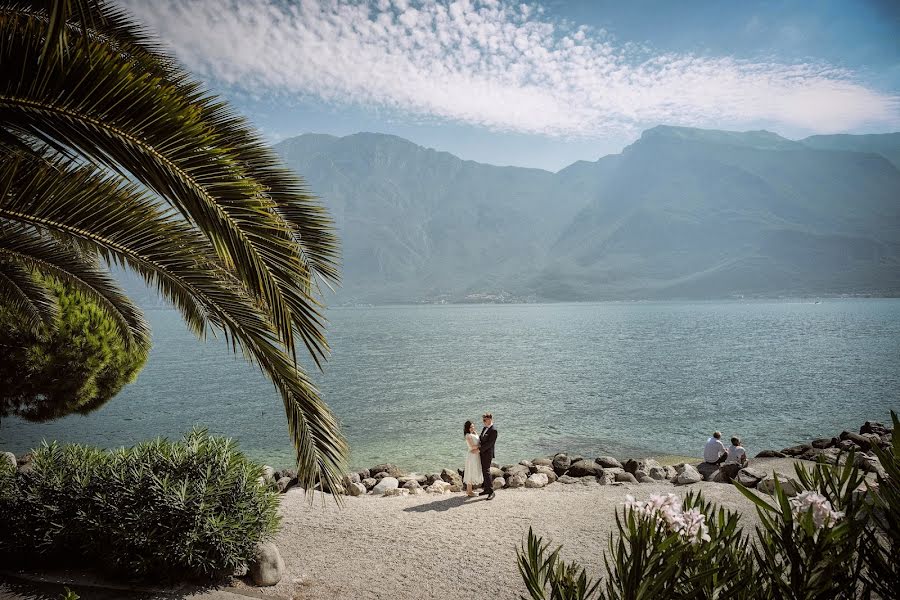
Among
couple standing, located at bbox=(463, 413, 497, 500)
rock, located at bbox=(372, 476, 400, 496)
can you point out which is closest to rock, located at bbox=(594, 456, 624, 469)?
couple standing, located at bbox=(463, 413, 497, 500)

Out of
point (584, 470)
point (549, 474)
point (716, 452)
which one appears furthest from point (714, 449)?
point (549, 474)

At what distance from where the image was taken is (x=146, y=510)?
6031mm

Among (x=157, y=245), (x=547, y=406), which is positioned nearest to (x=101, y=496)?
(x=157, y=245)

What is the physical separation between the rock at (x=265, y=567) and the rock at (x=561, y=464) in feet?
36.2

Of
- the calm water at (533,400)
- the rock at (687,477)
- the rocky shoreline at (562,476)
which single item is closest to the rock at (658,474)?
the rocky shoreline at (562,476)

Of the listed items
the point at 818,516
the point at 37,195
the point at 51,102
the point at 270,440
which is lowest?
the point at 270,440

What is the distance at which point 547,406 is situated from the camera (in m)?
32.1

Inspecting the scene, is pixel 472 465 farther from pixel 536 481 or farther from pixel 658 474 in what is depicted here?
pixel 658 474

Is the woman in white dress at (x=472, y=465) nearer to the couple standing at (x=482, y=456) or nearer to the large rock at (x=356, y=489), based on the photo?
the couple standing at (x=482, y=456)

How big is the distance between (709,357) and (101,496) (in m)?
61.1

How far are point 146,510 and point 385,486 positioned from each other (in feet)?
28.4

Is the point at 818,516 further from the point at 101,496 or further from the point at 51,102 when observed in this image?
the point at 101,496

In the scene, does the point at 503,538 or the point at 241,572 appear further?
the point at 503,538

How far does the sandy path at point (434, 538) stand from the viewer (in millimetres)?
6910
